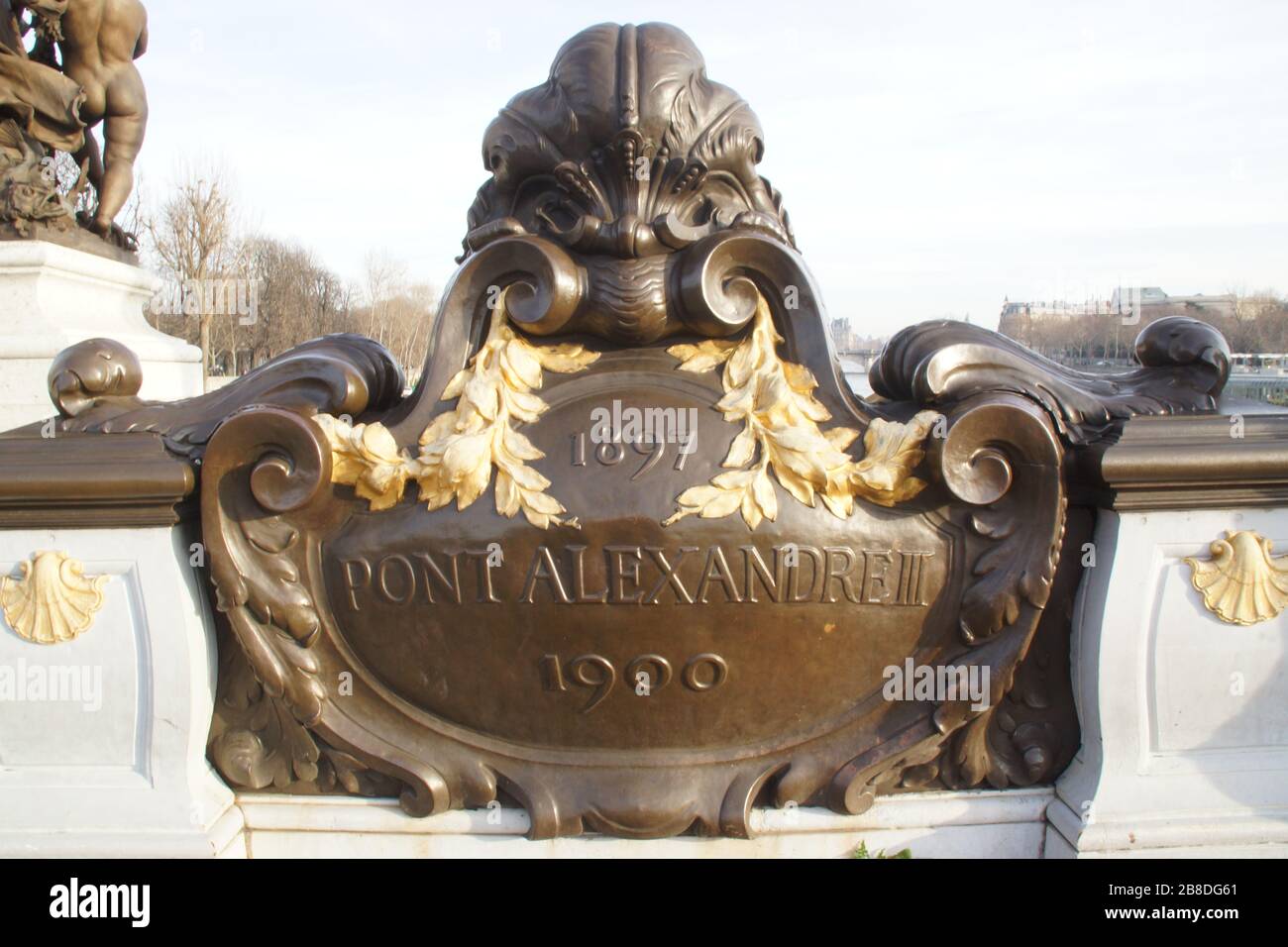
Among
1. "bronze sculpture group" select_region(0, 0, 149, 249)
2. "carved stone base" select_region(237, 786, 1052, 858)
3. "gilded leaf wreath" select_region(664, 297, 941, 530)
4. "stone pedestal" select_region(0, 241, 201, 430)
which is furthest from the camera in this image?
"bronze sculpture group" select_region(0, 0, 149, 249)

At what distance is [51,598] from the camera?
242 cm

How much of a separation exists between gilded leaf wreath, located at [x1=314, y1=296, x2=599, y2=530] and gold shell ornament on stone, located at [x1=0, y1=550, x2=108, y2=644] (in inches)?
30.6

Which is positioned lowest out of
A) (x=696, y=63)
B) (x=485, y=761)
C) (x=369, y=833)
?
(x=369, y=833)

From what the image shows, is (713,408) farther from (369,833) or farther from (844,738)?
(369,833)

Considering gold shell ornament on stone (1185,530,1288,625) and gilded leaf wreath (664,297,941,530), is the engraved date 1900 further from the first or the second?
gold shell ornament on stone (1185,530,1288,625)

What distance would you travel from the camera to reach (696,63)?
255 centimetres

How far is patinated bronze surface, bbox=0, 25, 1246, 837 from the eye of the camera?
7.72ft

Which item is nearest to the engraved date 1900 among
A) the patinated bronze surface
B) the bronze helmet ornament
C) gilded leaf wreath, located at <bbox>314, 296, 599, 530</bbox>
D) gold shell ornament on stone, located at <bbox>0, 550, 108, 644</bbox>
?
the patinated bronze surface

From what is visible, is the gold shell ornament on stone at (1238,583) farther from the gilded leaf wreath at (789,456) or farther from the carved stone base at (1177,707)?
the gilded leaf wreath at (789,456)

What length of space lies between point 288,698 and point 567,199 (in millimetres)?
1626

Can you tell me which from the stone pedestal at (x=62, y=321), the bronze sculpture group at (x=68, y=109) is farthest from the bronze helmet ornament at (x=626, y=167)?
the bronze sculpture group at (x=68, y=109)

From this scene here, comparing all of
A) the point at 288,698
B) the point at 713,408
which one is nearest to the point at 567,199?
the point at 713,408

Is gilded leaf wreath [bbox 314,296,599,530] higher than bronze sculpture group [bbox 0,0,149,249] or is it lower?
lower

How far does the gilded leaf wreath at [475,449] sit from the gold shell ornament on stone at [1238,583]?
1.73 m
